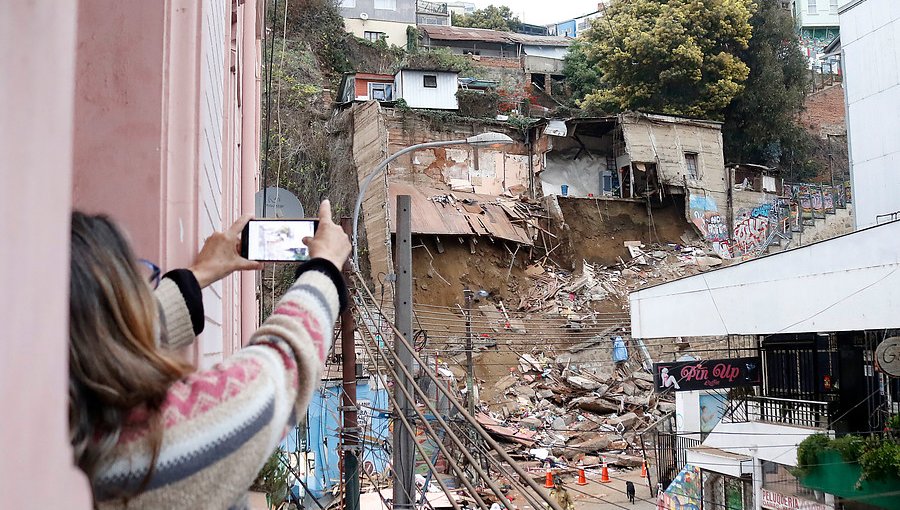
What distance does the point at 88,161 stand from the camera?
9.18ft

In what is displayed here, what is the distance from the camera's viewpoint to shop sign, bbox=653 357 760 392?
17750mm

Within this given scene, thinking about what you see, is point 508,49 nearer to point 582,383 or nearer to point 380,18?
point 380,18

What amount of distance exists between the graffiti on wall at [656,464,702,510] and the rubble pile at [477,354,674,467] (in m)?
3.56

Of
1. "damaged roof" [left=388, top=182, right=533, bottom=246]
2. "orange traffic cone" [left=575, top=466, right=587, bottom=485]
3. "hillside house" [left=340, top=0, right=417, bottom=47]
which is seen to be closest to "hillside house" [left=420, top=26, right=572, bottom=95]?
"hillside house" [left=340, top=0, right=417, bottom=47]

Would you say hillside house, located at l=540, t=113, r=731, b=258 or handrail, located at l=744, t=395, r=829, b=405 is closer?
handrail, located at l=744, t=395, r=829, b=405

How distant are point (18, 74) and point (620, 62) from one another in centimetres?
3856

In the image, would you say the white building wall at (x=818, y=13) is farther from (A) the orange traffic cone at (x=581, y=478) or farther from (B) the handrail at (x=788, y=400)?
(A) the orange traffic cone at (x=581, y=478)

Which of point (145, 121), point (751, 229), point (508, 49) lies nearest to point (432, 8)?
point (508, 49)

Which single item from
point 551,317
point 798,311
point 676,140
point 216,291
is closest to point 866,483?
point 798,311

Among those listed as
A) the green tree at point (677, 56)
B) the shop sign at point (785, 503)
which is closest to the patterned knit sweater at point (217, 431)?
the shop sign at point (785, 503)

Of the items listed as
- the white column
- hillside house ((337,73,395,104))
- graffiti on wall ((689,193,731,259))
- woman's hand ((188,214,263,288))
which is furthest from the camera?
graffiti on wall ((689,193,731,259))

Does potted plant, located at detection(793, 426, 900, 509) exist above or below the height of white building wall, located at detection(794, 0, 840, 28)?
below

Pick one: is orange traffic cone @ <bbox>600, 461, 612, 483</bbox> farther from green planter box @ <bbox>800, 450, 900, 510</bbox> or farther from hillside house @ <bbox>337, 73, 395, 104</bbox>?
hillside house @ <bbox>337, 73, 395, 104</bbox>

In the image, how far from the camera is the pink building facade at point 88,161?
1.10 metres
